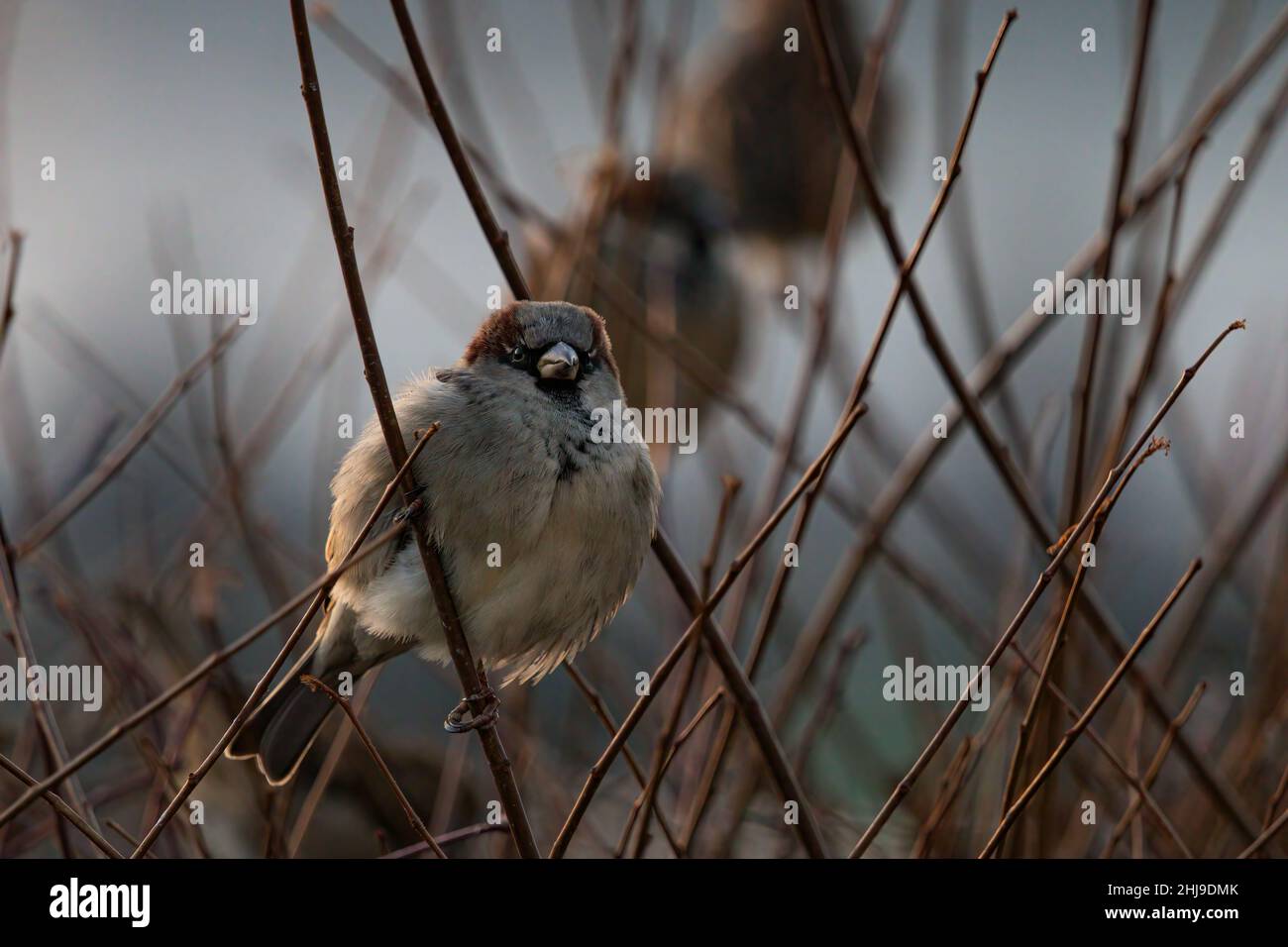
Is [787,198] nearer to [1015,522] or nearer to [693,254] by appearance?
[693,254]

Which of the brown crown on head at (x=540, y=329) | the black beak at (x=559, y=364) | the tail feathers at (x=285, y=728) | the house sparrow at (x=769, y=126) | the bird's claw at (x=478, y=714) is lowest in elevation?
the tail feathers at (x=285, y=728)

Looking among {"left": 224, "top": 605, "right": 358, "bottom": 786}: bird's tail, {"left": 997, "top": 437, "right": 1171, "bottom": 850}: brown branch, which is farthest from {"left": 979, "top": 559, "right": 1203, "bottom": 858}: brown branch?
{"left": 224, "top": 605, "right": 358, "bottom": 786}: bird's tail

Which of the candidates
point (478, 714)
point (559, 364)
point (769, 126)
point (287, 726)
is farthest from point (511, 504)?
point (769, 126)

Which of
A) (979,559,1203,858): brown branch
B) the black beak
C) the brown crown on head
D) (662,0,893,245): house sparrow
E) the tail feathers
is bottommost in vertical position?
the tail feathers

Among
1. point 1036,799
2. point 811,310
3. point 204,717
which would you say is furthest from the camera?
point 204,717

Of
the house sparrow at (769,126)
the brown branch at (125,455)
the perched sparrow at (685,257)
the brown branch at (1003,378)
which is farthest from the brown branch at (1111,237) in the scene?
the house sparrow at (769,126)

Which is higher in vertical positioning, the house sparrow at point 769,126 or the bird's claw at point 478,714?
the house sparrow at point 769,126

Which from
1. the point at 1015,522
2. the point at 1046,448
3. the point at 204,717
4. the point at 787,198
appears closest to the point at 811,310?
the point at 1046,448

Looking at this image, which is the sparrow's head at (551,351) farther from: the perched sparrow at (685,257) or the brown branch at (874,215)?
the perched sparrow at (685,257)

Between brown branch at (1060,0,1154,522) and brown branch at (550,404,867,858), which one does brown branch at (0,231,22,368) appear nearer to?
brown branch at (550,404,867,858)

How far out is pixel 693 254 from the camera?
13.7 feet

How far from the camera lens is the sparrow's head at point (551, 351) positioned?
1.89 meters

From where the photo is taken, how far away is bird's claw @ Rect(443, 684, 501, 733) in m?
1.45
